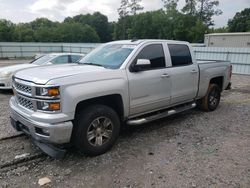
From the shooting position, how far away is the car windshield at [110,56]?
4.27m

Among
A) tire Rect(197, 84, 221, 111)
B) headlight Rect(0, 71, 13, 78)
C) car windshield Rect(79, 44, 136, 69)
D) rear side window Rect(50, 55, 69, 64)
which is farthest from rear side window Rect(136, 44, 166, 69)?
headlight Rect(0, 71, 13, 78)

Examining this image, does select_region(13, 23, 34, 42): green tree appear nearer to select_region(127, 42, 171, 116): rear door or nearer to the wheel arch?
select_region(127, 42, 171, 116): rear door

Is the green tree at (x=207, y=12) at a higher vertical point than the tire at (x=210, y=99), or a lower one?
higher

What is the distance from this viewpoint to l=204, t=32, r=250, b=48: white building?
23767mm

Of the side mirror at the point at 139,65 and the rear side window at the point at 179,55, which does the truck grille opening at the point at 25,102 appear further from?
the rear side window at the point at 179,55

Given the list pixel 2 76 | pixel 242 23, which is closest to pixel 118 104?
pixel 2 76

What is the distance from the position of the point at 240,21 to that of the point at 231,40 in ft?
157

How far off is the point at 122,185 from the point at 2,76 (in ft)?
22.1

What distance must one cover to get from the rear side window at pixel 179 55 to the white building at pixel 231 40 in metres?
21.5

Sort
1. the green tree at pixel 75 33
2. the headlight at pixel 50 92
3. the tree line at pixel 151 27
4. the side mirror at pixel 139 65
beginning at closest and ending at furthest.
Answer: the headlight at pixel 50 92
the side mirror at pixel 139 65
the tree line at pixel 151 27
the green tree at pixel 75 33

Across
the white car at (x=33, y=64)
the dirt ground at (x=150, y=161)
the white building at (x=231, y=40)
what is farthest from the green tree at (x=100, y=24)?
the dirt ground at (x=150, y=161)

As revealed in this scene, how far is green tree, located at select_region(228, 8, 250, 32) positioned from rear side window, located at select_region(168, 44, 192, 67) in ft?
207

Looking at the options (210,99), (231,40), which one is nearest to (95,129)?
(210,99)

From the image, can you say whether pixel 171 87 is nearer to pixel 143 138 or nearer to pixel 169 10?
pixel 143 138
